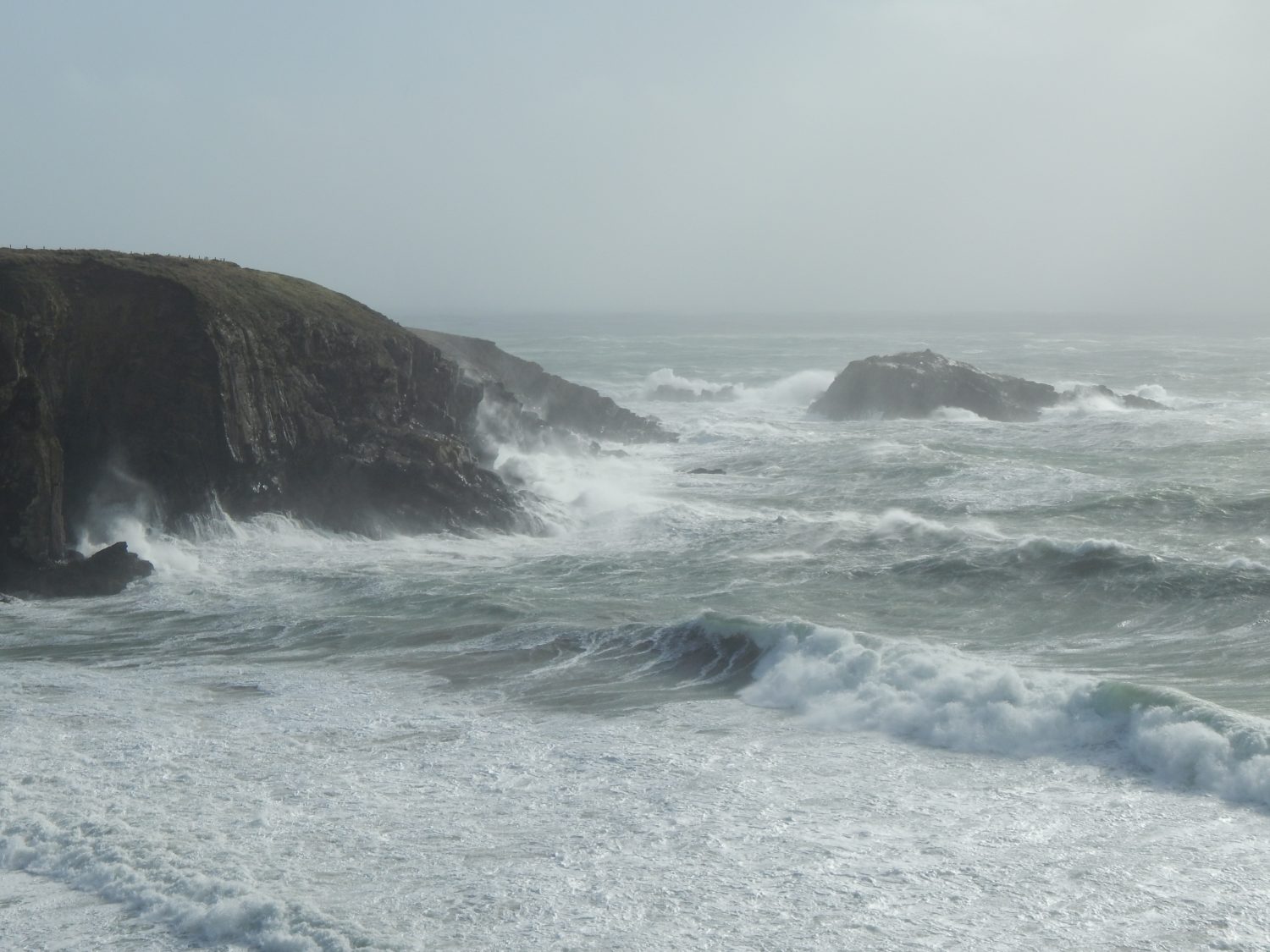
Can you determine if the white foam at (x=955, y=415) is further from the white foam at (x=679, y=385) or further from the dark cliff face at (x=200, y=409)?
the dark cliff face at (x=200, y=409)

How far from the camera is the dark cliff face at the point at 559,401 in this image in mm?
44750

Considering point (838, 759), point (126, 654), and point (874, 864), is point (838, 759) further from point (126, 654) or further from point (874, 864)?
point (126, 654)

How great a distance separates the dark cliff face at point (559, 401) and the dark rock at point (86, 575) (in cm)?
2232

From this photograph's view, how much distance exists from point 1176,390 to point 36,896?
6343cm

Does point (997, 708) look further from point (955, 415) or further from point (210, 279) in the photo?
point (955, 415)

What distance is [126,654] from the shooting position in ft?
57.7

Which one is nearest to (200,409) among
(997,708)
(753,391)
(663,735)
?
(663,735)

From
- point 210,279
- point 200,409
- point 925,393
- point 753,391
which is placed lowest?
point 753,391

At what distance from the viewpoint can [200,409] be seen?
25500 mm

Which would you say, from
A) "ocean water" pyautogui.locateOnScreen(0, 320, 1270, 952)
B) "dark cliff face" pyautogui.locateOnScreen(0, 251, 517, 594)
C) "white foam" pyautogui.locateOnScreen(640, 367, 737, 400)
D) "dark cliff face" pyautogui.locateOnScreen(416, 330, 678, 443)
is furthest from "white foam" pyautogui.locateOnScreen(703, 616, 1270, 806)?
"white foam" pyautogui.locateOnScreen(640, 367, 737, 400)

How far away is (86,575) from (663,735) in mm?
12700

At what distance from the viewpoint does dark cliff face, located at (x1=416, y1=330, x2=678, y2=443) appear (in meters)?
44.8

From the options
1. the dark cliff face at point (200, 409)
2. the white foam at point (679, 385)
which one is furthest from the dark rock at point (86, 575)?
the white foam at point (679, 385)

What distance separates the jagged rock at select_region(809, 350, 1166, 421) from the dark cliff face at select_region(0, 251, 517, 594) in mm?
25414
